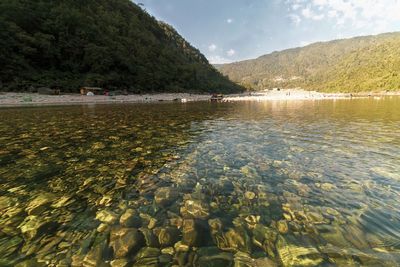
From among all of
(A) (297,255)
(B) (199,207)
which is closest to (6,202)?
(B) (199,207)

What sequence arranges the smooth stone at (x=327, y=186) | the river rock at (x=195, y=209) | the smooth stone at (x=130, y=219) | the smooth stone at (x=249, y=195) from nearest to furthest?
the smooth stone at (x=130, y=219) < the river rock at (x=195, y=209) < the smooth stone at (x=249, y=195) < the smooth stone at (x=327, y=186)

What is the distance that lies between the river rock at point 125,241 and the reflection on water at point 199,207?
0.03m

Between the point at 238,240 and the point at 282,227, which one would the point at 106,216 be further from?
the point at 282,227

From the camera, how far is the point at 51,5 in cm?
9075

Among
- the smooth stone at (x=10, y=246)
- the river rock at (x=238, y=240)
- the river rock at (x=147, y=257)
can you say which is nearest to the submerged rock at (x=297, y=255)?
the river rock at (x=238, y=240)

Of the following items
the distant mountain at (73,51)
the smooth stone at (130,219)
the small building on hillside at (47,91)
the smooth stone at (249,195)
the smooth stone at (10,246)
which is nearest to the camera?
the smooth stone at (10,246)

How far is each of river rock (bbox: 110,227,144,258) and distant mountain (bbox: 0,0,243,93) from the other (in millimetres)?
69166

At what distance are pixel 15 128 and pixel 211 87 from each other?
14448 cm

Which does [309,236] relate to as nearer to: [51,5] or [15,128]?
[15,128]

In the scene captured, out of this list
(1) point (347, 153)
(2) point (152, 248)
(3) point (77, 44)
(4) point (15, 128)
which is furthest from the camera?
(3) point (77, 44)

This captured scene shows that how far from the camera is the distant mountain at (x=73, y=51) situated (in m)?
63.6

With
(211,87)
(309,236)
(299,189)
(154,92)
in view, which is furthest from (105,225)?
(211,87)

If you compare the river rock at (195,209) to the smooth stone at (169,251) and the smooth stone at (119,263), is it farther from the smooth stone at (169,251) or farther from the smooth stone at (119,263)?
the smooth stone at (119,263)

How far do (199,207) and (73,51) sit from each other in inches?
3862
